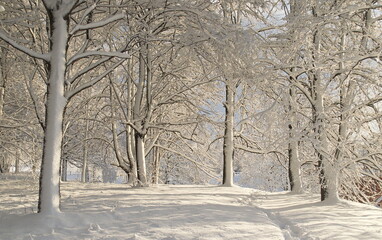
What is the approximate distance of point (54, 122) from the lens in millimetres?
6199

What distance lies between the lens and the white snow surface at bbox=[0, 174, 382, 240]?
217 inches

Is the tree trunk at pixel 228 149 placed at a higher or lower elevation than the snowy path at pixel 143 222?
higher

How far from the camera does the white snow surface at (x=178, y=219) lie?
551 cm

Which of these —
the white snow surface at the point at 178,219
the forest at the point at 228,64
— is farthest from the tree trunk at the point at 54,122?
the white snow surface at the point at 178,219

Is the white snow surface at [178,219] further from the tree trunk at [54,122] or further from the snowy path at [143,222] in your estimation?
the tree trunk at [54,122]

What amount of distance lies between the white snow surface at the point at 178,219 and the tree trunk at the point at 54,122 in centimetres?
35

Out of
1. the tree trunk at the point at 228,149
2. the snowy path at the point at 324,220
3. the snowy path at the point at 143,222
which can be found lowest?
the snowy path at the point at 324,220

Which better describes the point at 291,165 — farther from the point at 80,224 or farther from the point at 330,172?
the point at 80,224

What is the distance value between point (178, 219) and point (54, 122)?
9.63 feet

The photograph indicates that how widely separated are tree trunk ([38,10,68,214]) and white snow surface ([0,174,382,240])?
1.15 ft

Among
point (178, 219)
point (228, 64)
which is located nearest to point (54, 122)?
point (178, 219)

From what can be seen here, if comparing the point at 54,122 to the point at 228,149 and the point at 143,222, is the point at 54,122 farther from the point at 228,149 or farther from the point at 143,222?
the point at 228,149

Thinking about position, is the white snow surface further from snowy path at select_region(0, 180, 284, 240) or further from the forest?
the forest

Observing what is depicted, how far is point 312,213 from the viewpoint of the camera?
827cm
